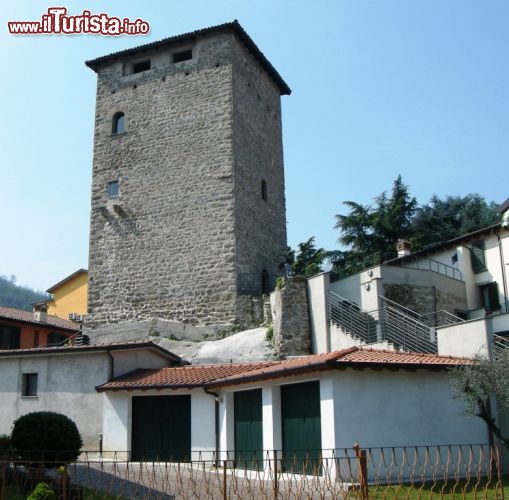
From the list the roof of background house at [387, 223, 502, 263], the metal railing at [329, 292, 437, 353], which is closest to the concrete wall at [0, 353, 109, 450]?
the metal railing at [329, 292, 437, 353]

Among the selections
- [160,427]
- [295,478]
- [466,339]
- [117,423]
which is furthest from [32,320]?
[295,478]

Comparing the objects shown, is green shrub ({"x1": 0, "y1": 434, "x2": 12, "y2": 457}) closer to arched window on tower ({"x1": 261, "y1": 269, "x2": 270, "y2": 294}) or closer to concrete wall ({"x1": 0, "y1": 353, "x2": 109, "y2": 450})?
concrete wall ({"x1": 0, "y1": 353, "x2": 109, "y2": 450})

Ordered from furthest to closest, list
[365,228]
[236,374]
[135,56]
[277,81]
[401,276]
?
1. [365,228]
2. [277,81]
3. [135,56]
4. [401,276]
5. [236,374]

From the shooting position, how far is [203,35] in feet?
98.0

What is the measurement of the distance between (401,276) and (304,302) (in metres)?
4.32

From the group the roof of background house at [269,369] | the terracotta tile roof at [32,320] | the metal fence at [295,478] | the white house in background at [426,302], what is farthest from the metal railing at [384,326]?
the terracotta tile roof at [32,320]

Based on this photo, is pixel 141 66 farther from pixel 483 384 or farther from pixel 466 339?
pixel 483 384

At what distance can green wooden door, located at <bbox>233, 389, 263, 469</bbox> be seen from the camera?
17.5 metres

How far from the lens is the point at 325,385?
49.5ft

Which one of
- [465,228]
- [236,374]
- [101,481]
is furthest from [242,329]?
[465,228]

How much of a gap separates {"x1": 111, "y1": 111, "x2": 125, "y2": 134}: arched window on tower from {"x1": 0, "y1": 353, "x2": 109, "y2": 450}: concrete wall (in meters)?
12.2

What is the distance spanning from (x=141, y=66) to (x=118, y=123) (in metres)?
2.85

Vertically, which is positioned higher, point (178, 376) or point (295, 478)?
point (178, 376)

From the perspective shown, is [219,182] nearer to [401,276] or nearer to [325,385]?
[401,276]
